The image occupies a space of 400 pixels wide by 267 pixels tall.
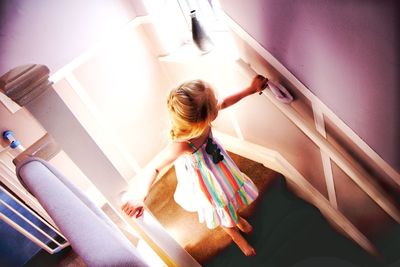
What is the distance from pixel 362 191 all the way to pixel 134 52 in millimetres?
2241

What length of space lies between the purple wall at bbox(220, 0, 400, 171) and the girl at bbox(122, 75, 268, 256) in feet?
1.23

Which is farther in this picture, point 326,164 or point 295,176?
point 295,176

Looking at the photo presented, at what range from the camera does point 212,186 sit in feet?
6.51

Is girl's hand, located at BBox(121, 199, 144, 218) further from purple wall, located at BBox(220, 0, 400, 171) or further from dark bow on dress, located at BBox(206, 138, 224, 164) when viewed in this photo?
purple wall, located at BBox(220, 0, 400, 171)

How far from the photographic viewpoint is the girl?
62.5 inches

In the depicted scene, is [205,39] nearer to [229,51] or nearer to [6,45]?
[229,51]

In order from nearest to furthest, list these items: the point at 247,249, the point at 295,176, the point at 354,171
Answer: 1. the point at 354,171
2. the point at 247,249
3. the point at 295,176

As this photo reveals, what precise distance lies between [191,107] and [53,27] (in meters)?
1.48

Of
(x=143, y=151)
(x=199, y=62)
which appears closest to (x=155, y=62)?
(x=199, y=62)

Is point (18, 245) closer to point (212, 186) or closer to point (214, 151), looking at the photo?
point (212, 186)

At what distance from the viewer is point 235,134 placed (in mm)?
2922

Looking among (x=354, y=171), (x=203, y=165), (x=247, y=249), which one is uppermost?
(x=203, y=165)

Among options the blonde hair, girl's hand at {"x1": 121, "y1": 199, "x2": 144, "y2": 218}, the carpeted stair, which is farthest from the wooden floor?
the blonde hair

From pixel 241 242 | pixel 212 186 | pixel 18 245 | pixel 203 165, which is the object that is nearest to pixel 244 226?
pixel 241 242
